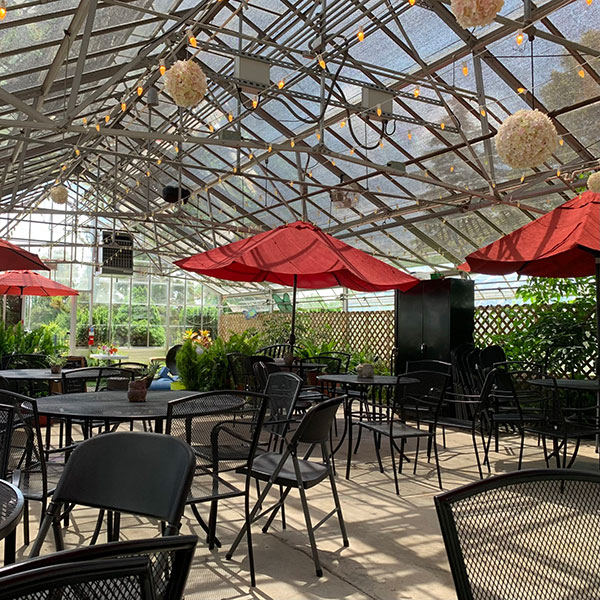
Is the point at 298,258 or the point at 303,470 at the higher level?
the point at 298,258

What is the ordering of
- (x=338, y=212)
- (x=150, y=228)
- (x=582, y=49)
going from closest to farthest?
(x=582, y=49)
(x=338, y=212)
(x=150, y=228)

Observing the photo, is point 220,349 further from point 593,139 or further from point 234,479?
point 593,139

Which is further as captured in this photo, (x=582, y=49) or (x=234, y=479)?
(x=582, y=49)

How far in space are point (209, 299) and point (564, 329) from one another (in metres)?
13.3

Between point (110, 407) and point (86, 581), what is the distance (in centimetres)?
212

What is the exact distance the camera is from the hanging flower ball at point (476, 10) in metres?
2.81

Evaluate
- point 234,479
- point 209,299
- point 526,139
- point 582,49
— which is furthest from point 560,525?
A: point 209,299

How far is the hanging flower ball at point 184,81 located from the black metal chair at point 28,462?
93.2 inches

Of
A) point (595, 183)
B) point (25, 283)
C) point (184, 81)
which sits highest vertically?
point (184, 81)

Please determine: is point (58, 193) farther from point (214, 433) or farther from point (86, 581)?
point (86, 581)

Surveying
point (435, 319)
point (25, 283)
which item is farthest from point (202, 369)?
point (435, 319)

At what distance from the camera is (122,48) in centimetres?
666

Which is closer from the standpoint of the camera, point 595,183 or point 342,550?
point 342,550

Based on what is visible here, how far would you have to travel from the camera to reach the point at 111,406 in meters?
2.76
